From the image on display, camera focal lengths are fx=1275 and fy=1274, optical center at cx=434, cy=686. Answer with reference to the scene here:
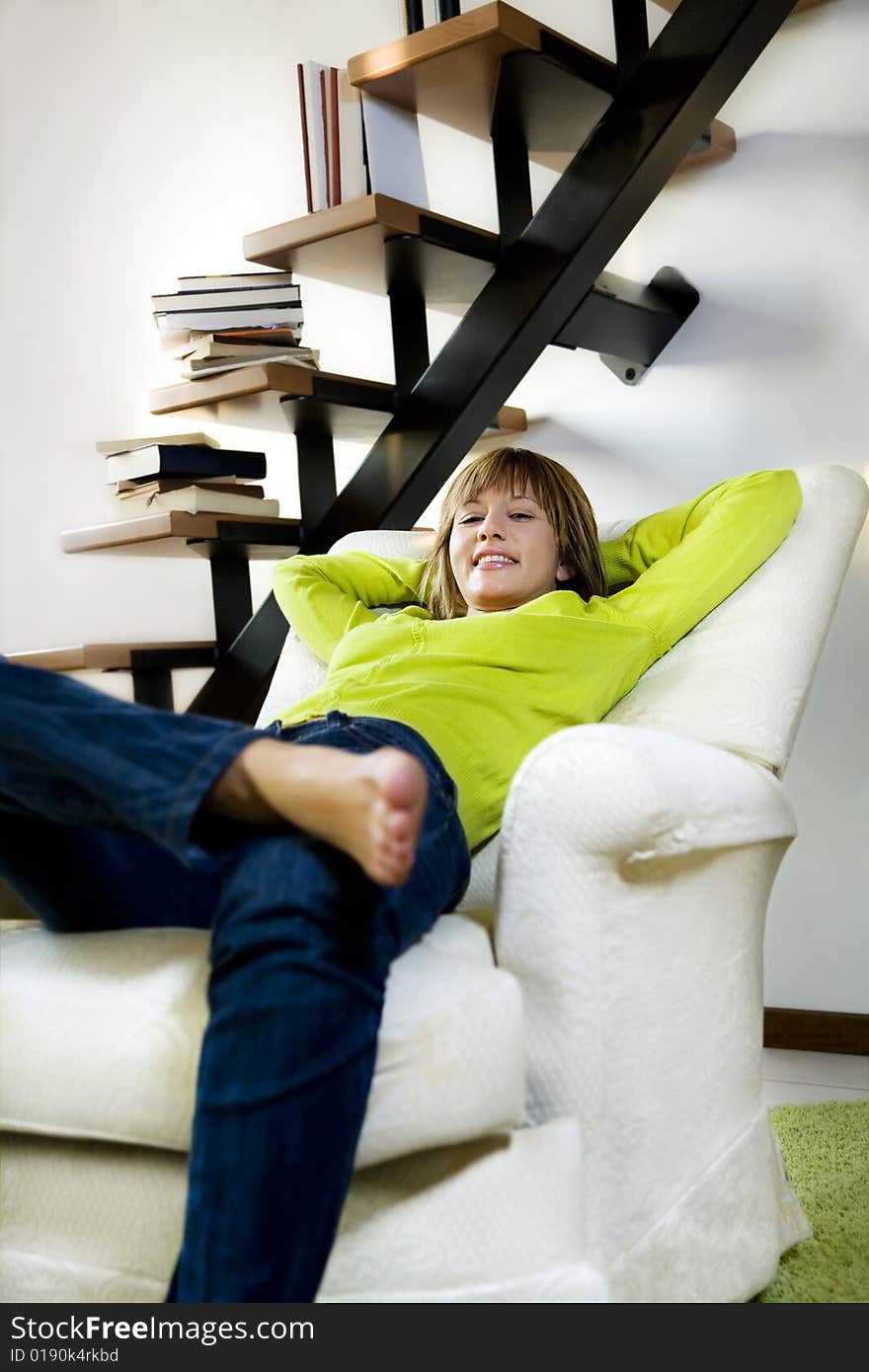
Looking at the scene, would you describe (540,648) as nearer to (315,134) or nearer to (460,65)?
(460,65)

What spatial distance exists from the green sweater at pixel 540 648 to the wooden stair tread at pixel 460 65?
0.72 m

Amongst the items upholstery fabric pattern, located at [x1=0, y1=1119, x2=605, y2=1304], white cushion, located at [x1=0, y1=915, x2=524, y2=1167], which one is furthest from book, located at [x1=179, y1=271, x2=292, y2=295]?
upholstery fabric pattern, located at [x1=0, y1=1119, x2=605, y2=1304]

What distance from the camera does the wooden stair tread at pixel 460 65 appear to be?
177cm

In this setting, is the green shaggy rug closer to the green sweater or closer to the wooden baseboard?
the wooden baseboard

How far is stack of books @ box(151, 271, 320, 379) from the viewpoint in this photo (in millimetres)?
2166

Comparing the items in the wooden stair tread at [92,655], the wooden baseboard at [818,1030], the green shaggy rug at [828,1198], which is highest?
the wooden stair tread at [92,655]

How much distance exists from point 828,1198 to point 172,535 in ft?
4.73

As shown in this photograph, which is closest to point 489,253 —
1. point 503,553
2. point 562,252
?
point 562,252

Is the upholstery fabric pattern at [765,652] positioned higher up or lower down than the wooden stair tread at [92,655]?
higher up

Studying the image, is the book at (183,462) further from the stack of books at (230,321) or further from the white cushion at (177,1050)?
the white cushion at (177,1050)

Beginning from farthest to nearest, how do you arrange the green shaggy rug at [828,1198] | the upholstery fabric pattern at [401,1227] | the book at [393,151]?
the book at [393,151] < the green shaggy rug at [828,1198] < the upholstery fabric pattern at [401,1227]

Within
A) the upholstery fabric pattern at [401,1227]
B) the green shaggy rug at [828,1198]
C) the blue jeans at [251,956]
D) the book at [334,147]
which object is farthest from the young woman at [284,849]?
the book at [334,147]

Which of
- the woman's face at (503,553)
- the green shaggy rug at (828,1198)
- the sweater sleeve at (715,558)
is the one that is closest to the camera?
the green shaggy rug at (828,1198)
